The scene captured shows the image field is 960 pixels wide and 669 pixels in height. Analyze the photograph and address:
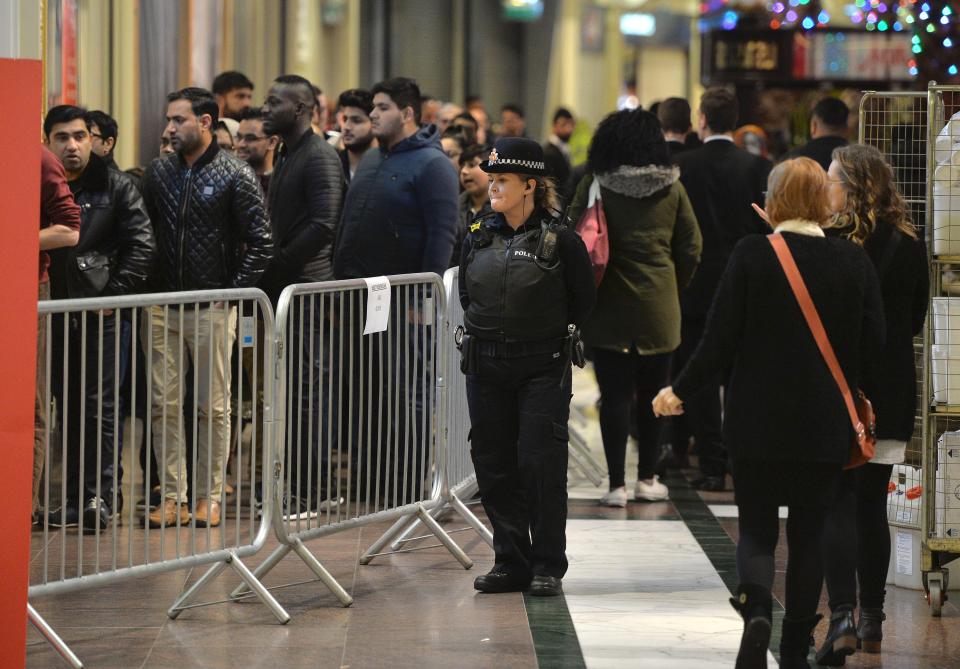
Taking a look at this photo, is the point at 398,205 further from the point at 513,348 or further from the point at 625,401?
the point at 513,348

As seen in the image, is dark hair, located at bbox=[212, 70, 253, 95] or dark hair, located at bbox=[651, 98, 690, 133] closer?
dark hair, located at bbox=[651, 98, 690, 133]

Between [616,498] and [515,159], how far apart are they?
2.41 metres

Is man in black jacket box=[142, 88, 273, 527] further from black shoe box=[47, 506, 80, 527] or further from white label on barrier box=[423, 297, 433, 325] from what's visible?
white label on barrier box=[423, 297, 433, 325]

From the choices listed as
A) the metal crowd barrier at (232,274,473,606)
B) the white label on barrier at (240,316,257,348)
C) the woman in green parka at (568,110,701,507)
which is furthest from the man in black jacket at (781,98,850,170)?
the white label on barrier at (240,316,257,348)

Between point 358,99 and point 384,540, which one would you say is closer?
point 384,540

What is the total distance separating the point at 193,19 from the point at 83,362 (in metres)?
8.01

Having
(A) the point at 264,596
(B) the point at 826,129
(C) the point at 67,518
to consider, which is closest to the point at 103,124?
(C) the point at 67,518

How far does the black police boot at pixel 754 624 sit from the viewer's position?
4.47 meters

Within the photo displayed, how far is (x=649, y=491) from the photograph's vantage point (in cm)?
768

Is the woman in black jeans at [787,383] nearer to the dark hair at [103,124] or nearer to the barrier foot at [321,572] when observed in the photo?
the barrier foot at [321,572]

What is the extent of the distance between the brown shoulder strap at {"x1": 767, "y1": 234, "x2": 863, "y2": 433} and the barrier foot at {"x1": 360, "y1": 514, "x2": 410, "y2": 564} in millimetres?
2366

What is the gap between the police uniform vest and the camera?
224 inches

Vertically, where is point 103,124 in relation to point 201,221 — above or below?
above

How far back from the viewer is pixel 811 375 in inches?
176
